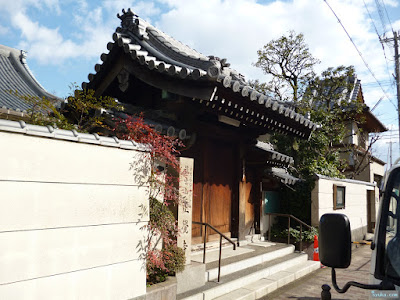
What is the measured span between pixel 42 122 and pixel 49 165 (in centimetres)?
166

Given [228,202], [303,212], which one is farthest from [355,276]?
[228,202]

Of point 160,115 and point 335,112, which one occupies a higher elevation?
point 335,112

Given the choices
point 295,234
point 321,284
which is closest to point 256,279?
point 321,284

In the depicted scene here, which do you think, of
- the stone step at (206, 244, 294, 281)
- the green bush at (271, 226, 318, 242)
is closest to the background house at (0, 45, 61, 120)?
the stone step at (206, 244, 294, 281)

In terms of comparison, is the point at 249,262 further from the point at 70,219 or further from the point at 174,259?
the point at 70,219

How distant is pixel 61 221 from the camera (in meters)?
3.52

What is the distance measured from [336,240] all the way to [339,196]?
36.5 feet

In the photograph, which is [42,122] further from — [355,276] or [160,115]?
[355,276]

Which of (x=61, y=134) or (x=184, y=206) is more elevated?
(x=61, y=134)

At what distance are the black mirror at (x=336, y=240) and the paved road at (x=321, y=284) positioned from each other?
4.83 m

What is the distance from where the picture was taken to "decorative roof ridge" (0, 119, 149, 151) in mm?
3154

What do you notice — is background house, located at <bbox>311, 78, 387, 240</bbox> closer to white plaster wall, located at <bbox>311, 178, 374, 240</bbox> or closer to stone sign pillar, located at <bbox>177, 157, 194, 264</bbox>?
white plaster wall, located at <bbox>311, 178, 374, 240</bbox>

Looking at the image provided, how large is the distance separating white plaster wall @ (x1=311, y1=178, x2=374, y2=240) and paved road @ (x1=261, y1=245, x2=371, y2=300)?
1.81 metres

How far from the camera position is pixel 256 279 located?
22.8 ft
